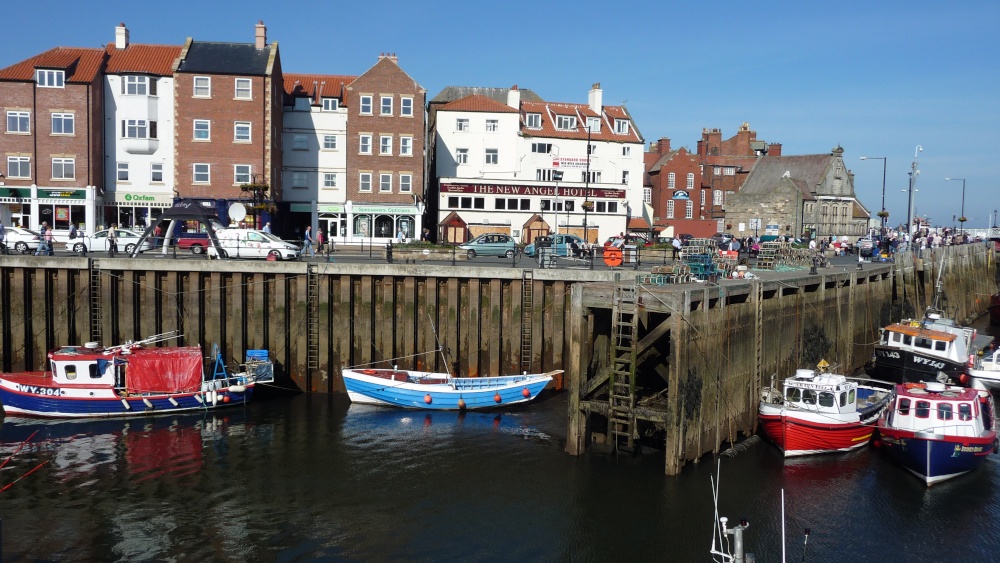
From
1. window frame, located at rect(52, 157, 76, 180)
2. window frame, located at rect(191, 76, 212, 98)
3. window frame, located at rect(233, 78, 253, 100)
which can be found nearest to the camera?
window frame, located at rect(52, 157, 76, 180)

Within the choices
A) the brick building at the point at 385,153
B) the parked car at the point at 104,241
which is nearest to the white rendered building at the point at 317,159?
the brick building at the point at 385,153

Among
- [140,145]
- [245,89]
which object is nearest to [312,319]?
[245,89]

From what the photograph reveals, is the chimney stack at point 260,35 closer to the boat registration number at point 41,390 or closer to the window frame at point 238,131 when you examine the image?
the window frame at point 238,131

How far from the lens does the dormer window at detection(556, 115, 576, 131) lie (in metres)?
59.7

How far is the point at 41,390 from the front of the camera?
2628 centimetres

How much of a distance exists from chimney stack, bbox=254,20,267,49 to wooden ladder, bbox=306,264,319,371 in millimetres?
26228

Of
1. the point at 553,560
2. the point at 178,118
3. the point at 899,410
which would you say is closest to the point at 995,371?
the point at 899,410

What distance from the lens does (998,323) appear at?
2040 inches

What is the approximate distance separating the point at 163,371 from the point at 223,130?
24885mm

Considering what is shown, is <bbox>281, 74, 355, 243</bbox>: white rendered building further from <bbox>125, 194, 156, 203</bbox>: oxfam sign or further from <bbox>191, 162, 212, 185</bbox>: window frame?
<bbox>125, 194, 156, 203</bbox>: oxfam sign

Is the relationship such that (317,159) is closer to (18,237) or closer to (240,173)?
(240,173)

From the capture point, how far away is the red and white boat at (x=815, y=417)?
930 inches

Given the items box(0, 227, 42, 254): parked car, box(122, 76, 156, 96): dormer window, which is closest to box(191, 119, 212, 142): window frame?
box(122, 76, 156, 96): dormer window

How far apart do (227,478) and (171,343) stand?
9.84 meters
